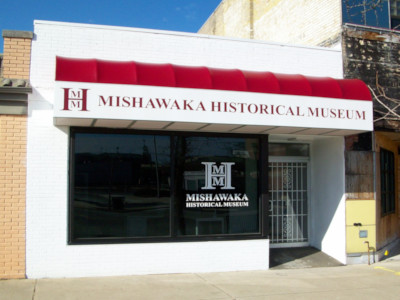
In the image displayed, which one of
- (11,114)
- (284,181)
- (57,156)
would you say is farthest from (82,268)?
(284,181)

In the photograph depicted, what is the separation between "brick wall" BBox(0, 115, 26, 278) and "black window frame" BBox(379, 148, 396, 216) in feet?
26.1

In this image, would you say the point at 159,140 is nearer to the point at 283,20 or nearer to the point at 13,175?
the point at 13,175

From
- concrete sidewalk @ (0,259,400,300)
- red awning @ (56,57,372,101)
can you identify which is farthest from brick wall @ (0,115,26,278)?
red awning @ (56,57,372,101)

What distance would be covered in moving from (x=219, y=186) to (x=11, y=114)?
4.03 m

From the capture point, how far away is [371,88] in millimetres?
9398

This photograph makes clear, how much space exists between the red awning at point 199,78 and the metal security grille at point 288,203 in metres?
2.45

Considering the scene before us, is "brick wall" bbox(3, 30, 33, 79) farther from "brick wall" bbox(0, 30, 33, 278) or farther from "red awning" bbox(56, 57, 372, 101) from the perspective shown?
"red awning" bbox(56, 57, 372, 101)

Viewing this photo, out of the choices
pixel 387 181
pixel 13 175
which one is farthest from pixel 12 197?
pixel 387 181

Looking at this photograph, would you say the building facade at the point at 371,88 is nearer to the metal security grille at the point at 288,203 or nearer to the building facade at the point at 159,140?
the building facade at the point at 159,140

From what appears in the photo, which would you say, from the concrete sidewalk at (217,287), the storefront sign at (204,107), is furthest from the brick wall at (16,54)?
the concrete sidewalk at (217,287)

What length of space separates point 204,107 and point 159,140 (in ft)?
4.10

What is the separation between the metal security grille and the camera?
983 centimetres

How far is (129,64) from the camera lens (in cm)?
715

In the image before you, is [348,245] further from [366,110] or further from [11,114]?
[11,114]
